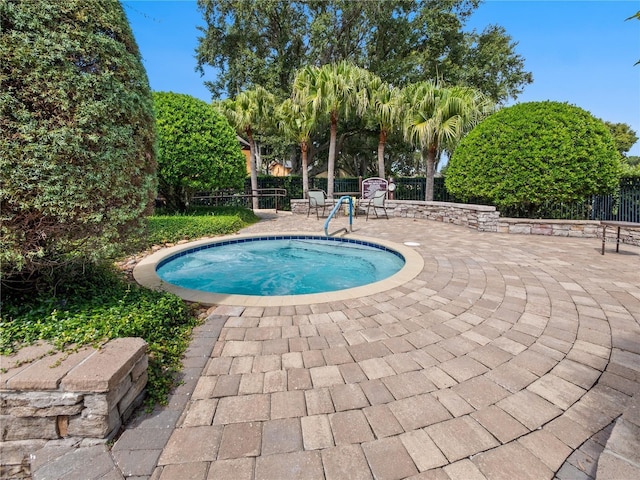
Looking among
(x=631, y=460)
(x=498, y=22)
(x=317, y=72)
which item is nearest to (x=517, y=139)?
(x=317, y=72)

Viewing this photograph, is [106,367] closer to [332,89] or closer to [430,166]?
[332,89]

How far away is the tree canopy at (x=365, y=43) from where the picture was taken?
1744 centimetres

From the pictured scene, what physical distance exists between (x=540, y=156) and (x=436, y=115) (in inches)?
159

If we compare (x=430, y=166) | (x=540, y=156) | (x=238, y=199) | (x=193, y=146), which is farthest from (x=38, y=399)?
(x=238, y=199)

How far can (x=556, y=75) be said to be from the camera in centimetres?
1041

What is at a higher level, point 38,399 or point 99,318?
point 99,318

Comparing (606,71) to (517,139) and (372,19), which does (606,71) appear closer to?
(517,139)

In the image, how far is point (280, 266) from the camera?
681cm

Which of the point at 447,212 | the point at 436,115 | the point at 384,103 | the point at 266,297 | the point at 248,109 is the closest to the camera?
the point at 266,297

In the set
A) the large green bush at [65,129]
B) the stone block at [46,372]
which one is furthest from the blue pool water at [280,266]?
the stone block at [46,372]

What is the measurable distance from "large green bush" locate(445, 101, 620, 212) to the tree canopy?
10.9 m

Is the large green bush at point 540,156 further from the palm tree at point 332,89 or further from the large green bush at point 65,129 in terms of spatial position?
the large green bush at point 65,129

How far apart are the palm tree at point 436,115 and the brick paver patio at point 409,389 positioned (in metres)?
8.26

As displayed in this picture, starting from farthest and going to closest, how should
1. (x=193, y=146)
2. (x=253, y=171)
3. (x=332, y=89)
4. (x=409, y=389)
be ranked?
(x=253, y=171) < (x=332, y=89) < (x=193, y=146) < (x=409, y=389)
